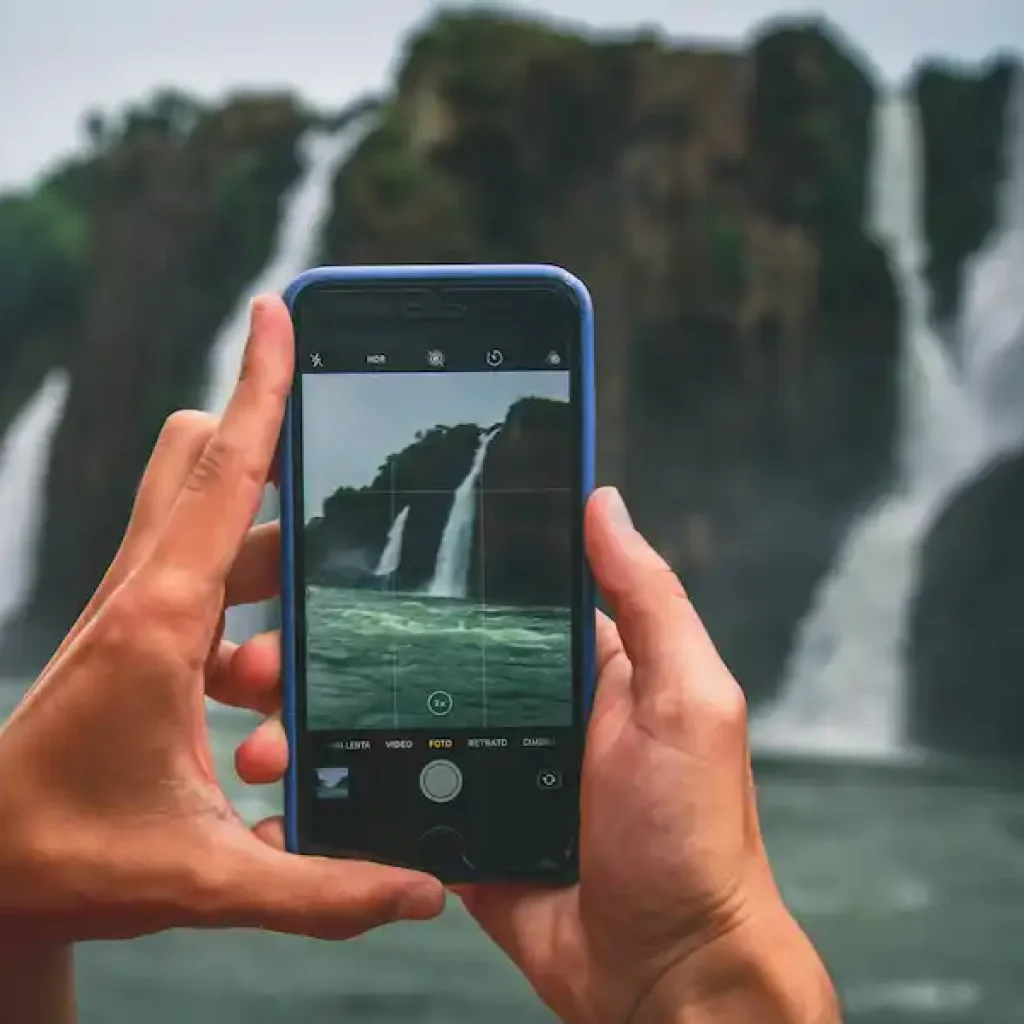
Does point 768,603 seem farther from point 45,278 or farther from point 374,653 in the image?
point 374,653

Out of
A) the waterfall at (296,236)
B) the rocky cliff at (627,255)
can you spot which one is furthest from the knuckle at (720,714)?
the waterfall at (296,236)

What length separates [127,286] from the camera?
1676mm

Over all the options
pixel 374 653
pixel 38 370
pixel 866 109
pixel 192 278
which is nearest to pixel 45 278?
pixel 38 370

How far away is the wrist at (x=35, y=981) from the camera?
0.39 metres

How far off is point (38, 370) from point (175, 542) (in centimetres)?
127

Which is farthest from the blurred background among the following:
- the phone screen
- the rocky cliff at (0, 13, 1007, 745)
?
the phone screen

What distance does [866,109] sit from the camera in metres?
1.54

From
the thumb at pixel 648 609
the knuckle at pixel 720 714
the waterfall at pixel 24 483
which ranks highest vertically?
the thumb at pixel 648 609

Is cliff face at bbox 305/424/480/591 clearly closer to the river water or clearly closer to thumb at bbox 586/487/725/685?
thumb at bbox 586/487/725/685

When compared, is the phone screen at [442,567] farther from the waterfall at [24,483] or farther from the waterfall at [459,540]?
the waterfall at [24,483]

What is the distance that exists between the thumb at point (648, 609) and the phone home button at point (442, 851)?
0.08 metres

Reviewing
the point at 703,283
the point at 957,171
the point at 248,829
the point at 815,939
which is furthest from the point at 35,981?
the point at 957,171

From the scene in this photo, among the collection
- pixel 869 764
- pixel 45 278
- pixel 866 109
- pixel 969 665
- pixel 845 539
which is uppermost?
pixel 866 109

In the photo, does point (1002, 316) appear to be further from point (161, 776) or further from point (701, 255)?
point (161, 776)
